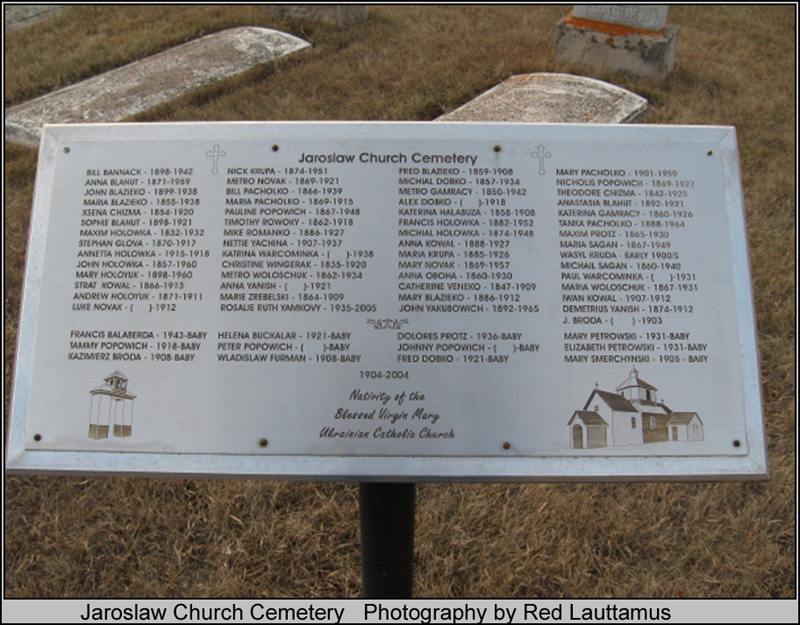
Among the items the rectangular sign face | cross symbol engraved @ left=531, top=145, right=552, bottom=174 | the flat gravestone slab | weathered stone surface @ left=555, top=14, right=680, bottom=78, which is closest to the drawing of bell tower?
the rectangular sign face

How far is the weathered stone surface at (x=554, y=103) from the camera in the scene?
393 cm

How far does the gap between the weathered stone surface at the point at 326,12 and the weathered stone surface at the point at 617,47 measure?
6.18 ft

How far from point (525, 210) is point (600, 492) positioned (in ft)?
4.19

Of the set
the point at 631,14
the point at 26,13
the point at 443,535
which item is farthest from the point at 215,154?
the point at 26,13

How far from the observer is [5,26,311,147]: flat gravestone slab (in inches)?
160

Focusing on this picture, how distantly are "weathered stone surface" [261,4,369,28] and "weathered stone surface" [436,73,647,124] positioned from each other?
1.89 m

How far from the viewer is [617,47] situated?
4.73m

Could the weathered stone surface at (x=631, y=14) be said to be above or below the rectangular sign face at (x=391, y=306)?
above

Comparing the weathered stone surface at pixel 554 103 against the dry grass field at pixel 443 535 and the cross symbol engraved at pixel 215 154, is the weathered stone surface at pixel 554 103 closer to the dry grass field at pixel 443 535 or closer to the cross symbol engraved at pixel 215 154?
the dry grass field at pixel 443 535

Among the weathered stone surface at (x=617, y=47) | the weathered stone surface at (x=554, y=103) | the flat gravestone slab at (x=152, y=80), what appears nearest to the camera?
the weathered stone surface at (x=554, y=103)

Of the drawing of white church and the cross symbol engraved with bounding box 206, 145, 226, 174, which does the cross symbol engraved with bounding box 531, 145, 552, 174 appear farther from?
the cross symbol engraved with bounding box 206, 145, 226, 174

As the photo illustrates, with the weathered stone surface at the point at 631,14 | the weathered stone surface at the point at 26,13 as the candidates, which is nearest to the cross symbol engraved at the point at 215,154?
the weathered stone surface at the point at 631,14

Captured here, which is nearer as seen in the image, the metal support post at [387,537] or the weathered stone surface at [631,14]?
the metal support post at [387,537]

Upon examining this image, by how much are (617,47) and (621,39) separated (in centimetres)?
6
